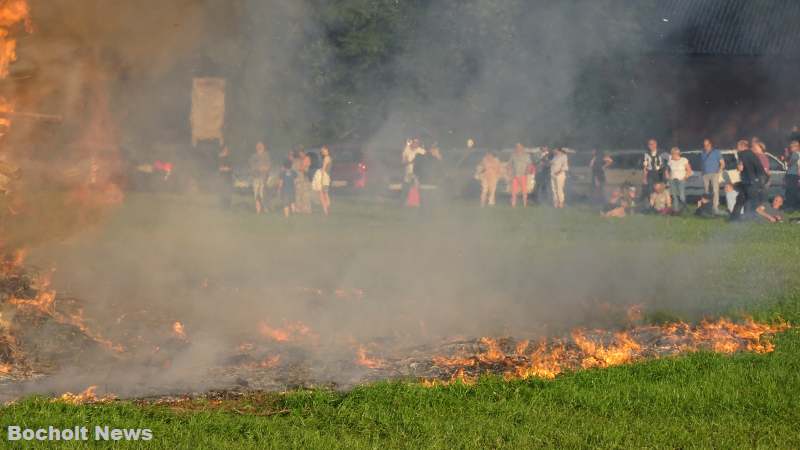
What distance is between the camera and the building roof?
17516 millimetres

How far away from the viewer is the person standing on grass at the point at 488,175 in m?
24.0

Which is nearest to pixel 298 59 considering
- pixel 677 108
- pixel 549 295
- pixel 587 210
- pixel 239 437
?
pixel 549 295

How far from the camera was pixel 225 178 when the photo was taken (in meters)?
20.7

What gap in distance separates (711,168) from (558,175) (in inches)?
140

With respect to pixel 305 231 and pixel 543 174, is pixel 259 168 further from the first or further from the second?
pixel 543 174

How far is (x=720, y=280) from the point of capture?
1252cm

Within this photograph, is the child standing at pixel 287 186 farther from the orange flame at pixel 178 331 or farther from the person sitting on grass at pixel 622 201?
the orange flame at pixel 178 331

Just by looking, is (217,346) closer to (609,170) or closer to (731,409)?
(731,409)

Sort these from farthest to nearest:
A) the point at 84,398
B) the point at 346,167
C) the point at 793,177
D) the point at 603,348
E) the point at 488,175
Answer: the point at 346,167, the point at 488,175, the point at 793,177, the point at 603,348, the point at 84,398

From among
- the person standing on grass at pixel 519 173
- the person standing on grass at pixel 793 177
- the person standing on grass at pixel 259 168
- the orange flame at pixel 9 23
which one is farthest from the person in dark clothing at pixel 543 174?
the orange flame at pixel 9 23

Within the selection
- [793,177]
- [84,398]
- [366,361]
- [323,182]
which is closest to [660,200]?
[793,177]

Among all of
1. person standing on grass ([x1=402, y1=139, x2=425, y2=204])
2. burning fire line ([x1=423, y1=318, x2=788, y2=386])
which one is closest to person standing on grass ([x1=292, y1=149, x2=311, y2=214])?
person standing on grass ([x1=402, y1=139, x2=425, y2=204])

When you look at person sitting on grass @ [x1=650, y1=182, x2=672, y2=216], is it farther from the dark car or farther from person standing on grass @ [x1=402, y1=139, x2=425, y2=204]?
the dark car

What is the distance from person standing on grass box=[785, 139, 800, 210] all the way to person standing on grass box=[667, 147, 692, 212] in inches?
85.9
